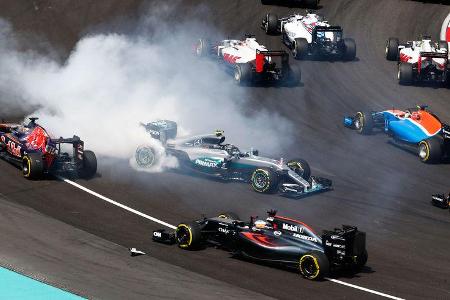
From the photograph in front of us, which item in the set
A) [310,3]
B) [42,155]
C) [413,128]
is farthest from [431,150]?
[310,3]

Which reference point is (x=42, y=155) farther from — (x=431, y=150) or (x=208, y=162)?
(x=431, y=150)

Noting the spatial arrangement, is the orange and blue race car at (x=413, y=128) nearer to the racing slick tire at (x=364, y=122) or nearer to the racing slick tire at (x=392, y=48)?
the racing slick tire at (x=364, y=122)

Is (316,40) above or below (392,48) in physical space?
above

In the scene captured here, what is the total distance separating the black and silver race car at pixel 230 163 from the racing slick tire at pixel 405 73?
12.6m

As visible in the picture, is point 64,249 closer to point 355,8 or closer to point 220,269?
point 220,269

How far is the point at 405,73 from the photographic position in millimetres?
38406

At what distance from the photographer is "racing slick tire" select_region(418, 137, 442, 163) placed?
3036 cm

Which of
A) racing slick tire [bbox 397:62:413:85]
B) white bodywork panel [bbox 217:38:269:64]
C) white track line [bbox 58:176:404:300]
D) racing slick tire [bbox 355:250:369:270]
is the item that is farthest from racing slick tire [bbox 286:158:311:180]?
racing slick tire [bbox 397:62:413:85]

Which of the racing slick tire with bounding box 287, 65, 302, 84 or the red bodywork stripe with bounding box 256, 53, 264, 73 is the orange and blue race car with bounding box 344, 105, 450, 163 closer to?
the racing slick tire with bounding box 287, 65, 302, 84

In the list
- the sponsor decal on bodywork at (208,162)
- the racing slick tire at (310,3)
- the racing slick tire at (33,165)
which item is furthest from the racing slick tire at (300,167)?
the racing slick tire at (310,3)

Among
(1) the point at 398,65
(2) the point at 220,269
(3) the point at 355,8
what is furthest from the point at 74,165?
(3) the point at 355,8

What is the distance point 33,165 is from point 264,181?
6.66 meters

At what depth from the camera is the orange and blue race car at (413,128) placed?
3055cm

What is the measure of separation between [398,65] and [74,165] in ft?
59.5
